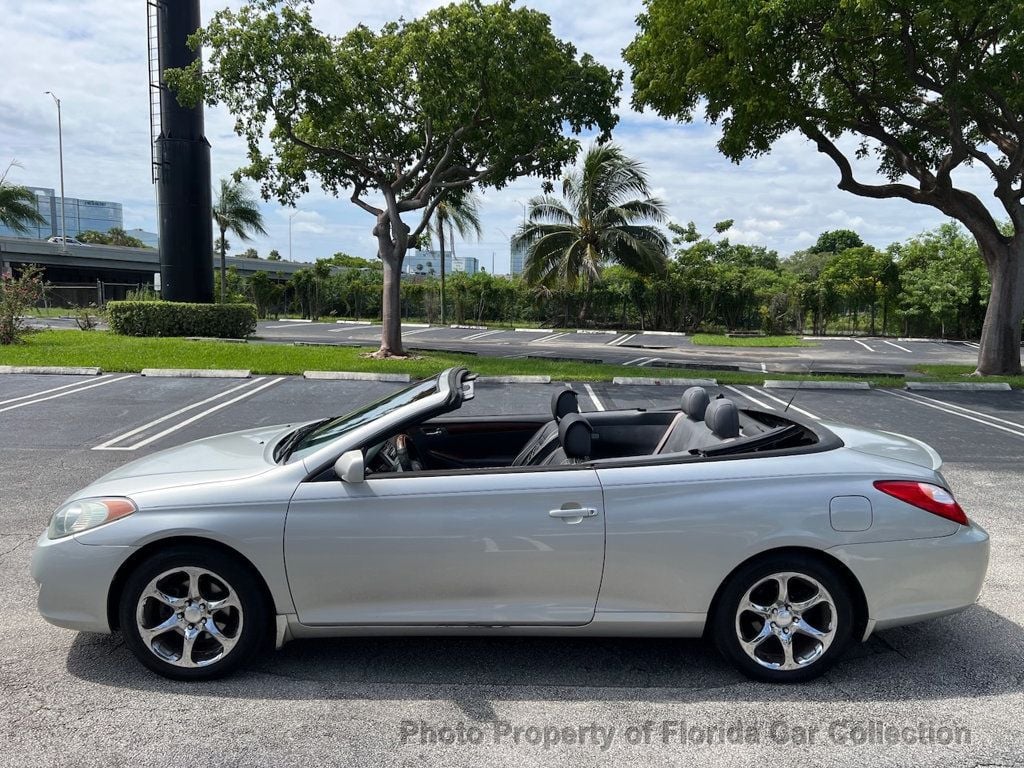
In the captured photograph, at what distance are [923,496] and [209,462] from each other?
3.39 meters

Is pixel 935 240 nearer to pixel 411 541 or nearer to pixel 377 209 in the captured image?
pixel 377 209

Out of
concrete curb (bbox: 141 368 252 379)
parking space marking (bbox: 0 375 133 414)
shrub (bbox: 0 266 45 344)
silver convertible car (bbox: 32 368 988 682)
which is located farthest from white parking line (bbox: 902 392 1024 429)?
shrub (bbox: 0 266 45 344)

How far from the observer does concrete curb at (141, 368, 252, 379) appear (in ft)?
46.1

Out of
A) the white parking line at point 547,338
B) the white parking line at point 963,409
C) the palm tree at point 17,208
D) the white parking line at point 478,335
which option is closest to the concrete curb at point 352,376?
the white parking line at point 963,409

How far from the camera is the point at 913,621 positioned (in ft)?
11.3

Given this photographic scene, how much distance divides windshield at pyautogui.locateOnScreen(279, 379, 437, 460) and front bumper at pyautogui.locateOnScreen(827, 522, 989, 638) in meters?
2.11

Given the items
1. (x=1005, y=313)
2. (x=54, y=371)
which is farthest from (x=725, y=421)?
(x=1005, y=313)

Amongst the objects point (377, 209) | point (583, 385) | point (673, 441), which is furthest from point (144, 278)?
point (673, 441)

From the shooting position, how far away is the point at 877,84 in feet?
53.0

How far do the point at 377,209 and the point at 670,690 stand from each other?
16.7 meters

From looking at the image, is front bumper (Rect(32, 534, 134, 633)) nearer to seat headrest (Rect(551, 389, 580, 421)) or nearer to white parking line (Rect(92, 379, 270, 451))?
seat headrest (Rect(551, 389, 580, 421))

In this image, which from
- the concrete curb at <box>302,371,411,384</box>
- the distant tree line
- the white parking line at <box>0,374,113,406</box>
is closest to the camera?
the white parking line at <box>0,374,113,406</box>

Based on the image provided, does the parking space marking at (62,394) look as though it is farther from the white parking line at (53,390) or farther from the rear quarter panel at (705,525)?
Answer: the rear quarter panel at (705,525)

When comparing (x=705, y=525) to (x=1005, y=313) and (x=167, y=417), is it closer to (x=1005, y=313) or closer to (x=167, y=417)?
(x=167, y=417)
